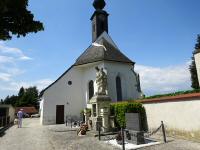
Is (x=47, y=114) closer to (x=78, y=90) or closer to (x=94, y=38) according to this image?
(x=78, y=90)

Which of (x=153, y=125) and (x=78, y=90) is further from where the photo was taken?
(x=78, y=90)

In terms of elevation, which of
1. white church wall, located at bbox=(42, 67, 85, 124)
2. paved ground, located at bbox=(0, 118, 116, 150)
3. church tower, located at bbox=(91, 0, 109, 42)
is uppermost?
church tower, located at bbox=(91, 0, 109, 42)

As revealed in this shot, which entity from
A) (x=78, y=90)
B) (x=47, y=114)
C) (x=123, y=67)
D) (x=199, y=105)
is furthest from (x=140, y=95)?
(x=199, y=105)

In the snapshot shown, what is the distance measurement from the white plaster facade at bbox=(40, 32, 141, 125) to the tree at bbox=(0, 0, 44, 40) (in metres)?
15.8

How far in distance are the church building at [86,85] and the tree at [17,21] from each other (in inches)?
620

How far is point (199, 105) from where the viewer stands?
346 inches

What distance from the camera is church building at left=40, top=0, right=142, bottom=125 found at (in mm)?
21391

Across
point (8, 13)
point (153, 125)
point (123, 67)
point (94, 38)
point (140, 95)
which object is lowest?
A: point (153, 125)

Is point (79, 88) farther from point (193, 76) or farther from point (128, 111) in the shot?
point (193, 76)

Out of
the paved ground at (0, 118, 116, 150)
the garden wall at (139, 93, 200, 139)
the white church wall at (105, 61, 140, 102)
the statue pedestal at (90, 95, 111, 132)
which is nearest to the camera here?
the paved ground at (0, 118, 116, 150)

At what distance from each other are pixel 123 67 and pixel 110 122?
10.1 meters

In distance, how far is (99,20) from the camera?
1110 inches

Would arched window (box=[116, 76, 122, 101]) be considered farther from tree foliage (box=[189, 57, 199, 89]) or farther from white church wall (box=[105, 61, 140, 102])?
tree foliage (box=[189, 57, 199, 89])

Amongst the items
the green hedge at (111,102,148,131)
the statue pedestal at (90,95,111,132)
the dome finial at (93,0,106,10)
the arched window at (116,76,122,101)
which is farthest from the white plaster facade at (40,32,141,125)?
the dome finial at (93,0,106,10)
